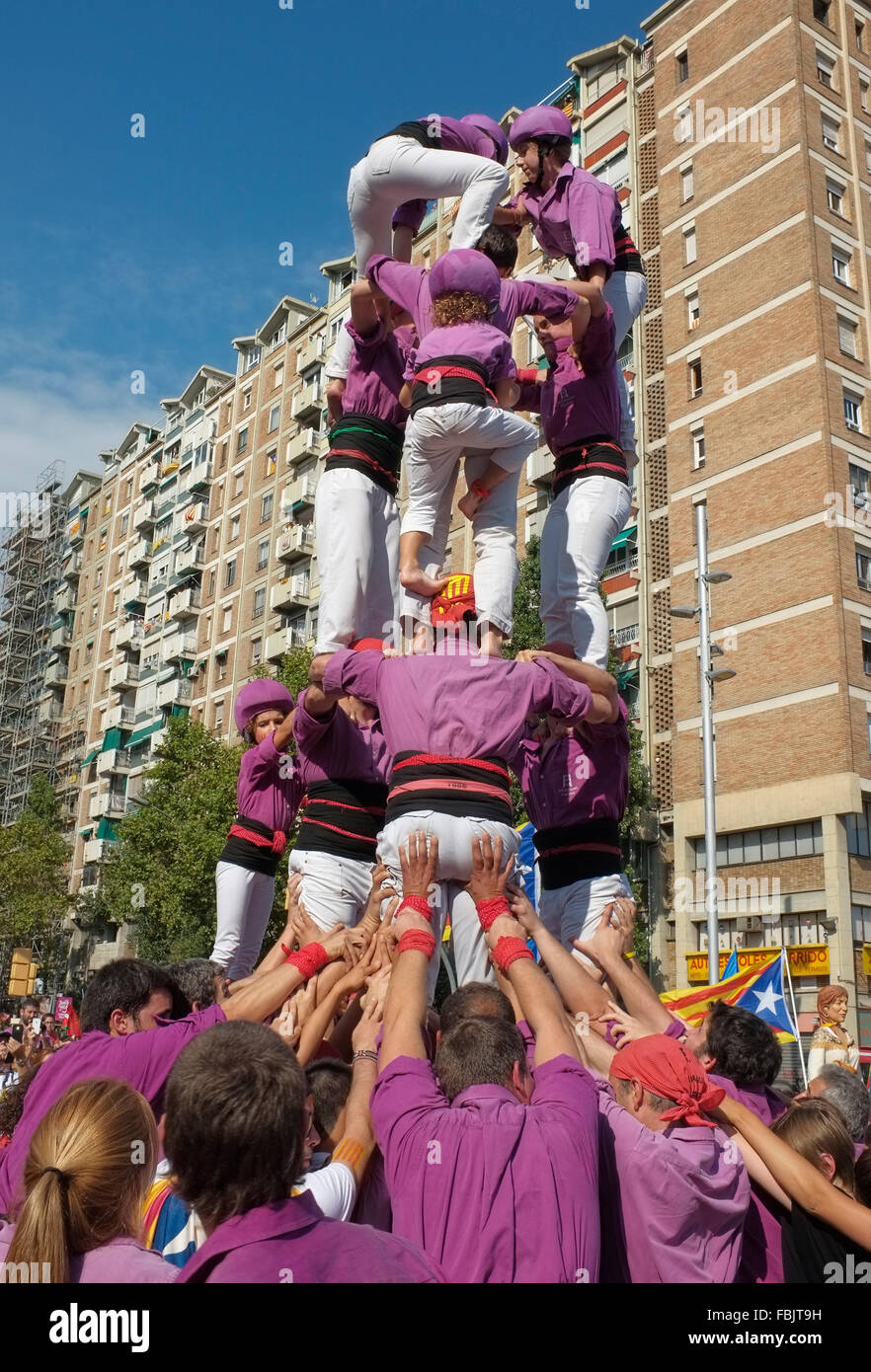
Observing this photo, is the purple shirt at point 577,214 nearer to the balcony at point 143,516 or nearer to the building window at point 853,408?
the building window at point 853,408

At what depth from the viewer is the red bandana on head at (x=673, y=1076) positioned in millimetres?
3416

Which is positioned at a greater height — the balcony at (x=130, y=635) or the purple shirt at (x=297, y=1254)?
the balcony at (x=130, y=635)

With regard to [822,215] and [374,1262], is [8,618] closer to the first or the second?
[822,215]

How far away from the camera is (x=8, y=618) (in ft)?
253

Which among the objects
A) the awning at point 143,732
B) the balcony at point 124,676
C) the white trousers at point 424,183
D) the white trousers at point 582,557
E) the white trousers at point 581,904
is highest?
the balcony at point 124,676

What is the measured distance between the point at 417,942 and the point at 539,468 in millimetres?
37002

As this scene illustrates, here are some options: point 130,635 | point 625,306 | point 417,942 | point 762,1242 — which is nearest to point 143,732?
point 130,635

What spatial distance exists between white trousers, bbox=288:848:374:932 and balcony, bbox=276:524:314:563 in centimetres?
4193

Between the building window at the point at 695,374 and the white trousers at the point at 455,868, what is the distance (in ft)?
113

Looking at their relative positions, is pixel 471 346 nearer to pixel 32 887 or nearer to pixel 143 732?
pixel 32 887

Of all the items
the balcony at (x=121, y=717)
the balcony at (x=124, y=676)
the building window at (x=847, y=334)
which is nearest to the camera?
the building window at (x=847, y=334)

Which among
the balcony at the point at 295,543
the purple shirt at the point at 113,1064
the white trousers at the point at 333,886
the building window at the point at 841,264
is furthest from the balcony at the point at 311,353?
the purple shirt at the point at 113,1064

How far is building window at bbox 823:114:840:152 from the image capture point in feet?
118

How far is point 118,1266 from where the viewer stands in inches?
99.3
